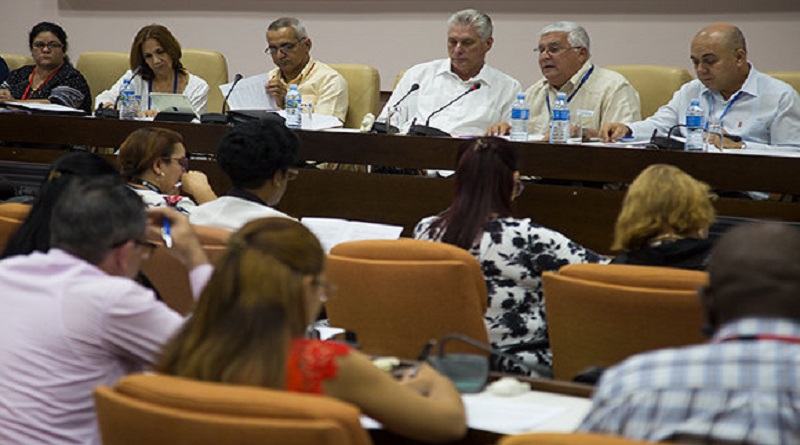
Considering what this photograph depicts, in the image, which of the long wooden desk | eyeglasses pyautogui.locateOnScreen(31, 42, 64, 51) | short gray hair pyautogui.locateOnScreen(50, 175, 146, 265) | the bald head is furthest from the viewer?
eyeglasses pyautogui.locateOnScreen(31, 42, 64, 51)

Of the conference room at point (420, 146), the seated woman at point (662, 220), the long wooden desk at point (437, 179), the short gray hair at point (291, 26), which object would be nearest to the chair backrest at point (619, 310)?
the conference room at point (420, 146)

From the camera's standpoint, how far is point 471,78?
20.2 feet

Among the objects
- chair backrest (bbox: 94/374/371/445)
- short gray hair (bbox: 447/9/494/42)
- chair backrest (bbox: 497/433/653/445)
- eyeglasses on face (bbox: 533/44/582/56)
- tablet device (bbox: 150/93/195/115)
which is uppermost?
short gray hair (bbox: 447/9/494/42)

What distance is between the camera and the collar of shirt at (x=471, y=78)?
20.0 ft

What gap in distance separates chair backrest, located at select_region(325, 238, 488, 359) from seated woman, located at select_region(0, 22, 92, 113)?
409cm

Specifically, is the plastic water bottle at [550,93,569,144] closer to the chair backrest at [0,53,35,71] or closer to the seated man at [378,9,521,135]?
the seated man at [378,9,521,135]

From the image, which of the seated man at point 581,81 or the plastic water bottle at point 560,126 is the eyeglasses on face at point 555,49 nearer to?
the seated man at point 581,81

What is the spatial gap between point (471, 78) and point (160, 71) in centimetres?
178

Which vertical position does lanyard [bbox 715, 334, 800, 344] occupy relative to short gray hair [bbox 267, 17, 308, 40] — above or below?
below

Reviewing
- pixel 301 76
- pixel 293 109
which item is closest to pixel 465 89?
pixel 301 76

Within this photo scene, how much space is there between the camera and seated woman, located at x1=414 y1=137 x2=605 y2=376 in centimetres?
346

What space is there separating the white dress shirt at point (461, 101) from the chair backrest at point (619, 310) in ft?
10.3

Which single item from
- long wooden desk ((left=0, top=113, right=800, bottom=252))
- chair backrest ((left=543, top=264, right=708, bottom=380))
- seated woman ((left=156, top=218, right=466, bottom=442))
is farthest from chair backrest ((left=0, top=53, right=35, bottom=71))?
seated woman ((left=156, top=218, right=466, bottom=442))

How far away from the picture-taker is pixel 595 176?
15.6ft
